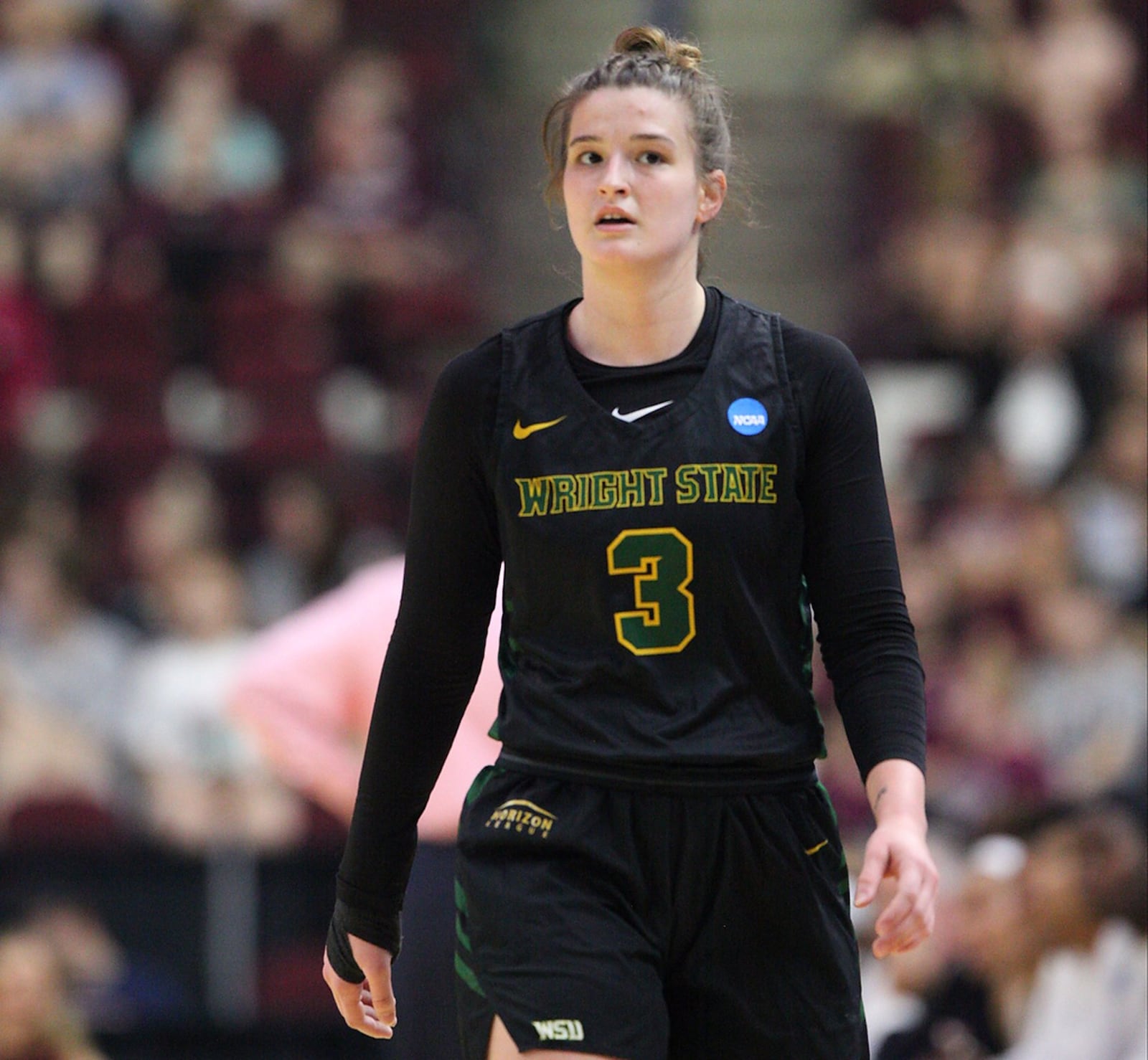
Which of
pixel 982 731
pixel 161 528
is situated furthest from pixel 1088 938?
pixel 161 528

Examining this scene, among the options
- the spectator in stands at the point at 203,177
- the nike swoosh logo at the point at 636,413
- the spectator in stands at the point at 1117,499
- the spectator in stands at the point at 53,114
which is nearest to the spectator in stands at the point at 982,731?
the spectator in stands at the point at 1117,499

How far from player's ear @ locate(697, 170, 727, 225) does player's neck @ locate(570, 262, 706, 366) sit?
0.38ft

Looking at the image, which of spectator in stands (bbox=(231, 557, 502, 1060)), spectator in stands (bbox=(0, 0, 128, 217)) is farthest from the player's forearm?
spectator in stands (bbox=(0, 0, 128, 217))

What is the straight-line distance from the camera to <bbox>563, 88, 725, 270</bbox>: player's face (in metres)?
3.04

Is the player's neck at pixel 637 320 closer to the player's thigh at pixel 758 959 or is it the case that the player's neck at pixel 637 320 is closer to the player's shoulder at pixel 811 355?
the player's shoulder at pixel 811 355

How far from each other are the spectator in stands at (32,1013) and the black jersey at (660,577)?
3496 millimetres

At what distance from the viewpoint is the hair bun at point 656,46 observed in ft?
10.4

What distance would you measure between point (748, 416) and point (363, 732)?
7.58ft

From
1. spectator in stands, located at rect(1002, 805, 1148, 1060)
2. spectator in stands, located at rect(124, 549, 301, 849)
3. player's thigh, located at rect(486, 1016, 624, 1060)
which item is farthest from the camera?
spectator in stands, located at rect(124, 549, 301, 849)

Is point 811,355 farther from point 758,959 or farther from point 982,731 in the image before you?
point 982,731

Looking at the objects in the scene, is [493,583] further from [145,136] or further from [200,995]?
[145,136]

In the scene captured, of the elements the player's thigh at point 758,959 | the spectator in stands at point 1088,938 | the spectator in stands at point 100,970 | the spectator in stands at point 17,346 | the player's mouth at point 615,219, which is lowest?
the spectator in stands at point 100,970

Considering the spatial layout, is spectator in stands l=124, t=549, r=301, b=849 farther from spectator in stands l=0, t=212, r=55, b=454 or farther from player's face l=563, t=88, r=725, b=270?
player's face l=563, t=88, r=725, b=270

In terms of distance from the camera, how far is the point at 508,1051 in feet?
9.41
